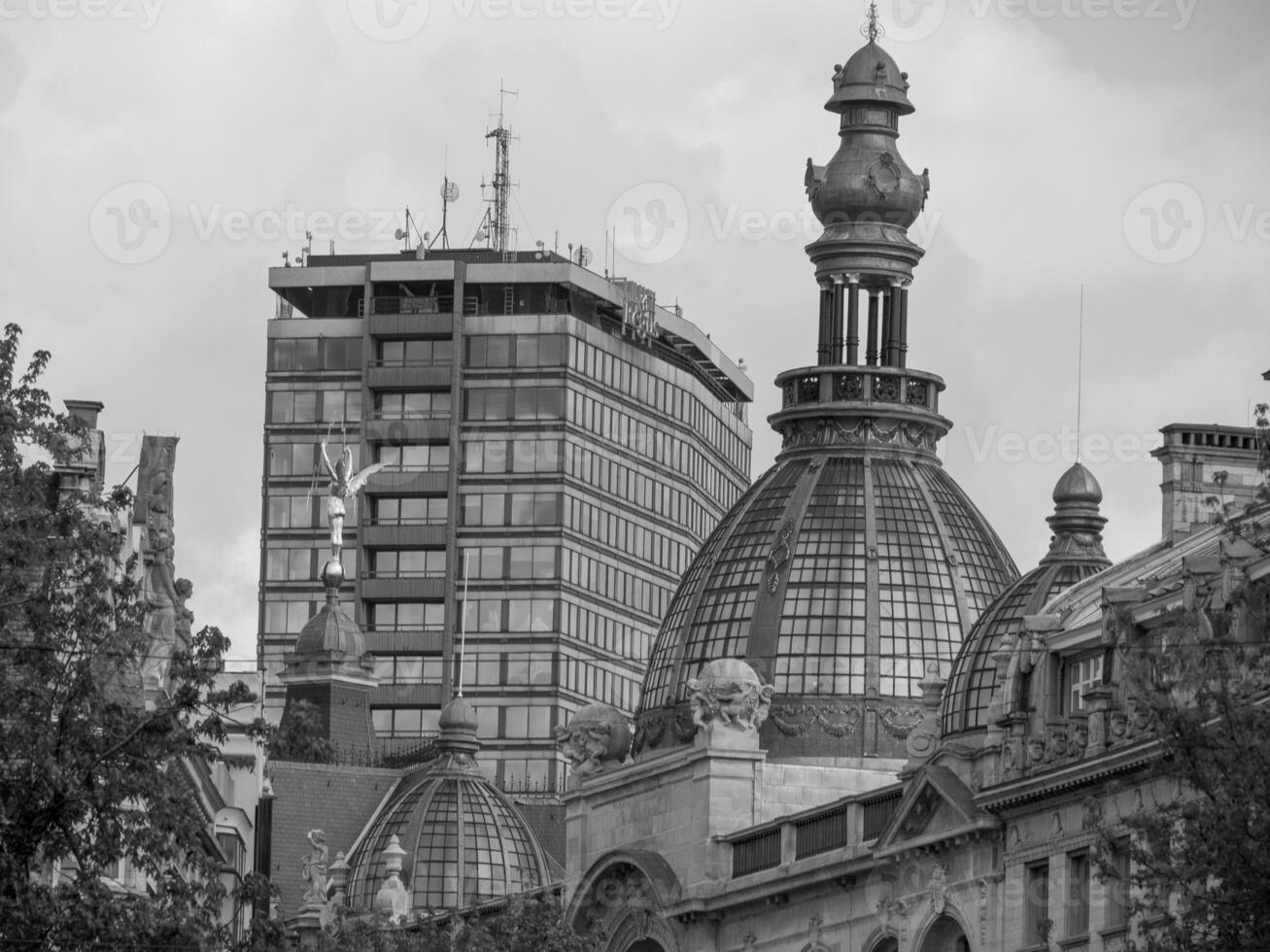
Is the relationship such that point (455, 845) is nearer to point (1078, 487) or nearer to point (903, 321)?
point (903, 321)

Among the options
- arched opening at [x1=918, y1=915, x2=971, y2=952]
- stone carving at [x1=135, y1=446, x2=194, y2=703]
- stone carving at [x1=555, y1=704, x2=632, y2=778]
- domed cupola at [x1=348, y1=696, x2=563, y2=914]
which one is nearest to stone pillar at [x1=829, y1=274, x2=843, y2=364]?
stone carving at [x1=555, y1=704, x2=632, y2=778]

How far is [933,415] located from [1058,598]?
38.4 metres

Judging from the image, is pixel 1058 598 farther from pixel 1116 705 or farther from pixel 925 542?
pixel 925 542

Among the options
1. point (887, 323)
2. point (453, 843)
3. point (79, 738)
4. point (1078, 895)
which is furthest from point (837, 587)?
point (79, 738)

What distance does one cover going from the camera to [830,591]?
140 metres

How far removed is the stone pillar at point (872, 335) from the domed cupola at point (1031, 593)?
2567 centimetres

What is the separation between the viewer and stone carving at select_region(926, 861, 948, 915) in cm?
10756

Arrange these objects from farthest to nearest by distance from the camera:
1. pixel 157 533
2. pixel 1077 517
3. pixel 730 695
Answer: pixel 730 695
pixel 157 533
pixel 1077 517

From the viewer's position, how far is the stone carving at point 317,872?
560ft

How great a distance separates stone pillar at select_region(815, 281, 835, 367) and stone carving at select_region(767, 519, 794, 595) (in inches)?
267

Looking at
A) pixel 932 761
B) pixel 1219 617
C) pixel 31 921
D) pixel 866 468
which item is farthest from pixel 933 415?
pixel 31 921

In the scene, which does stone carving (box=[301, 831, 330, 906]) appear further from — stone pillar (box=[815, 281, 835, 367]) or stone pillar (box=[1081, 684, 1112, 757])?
stone pillar (box=[1081, 684, 1112, 757])

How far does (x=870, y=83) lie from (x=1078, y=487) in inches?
1198

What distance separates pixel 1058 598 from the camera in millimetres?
107000
